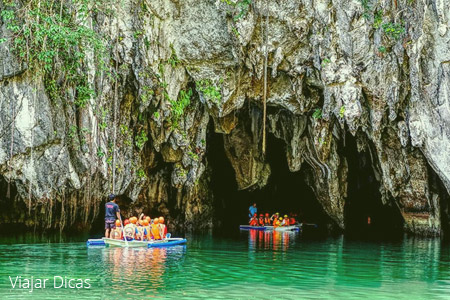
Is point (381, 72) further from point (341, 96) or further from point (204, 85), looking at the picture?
point (204, 85)

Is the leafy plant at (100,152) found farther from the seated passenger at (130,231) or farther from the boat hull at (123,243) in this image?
the boat hull at (123,243)

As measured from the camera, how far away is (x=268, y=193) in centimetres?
2941

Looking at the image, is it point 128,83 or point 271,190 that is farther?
point 271,190

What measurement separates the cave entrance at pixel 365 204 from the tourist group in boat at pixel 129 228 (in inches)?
362

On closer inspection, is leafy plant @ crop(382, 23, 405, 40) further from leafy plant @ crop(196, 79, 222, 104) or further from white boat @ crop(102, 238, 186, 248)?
white boat @ crop(102, 238, 186, 248)

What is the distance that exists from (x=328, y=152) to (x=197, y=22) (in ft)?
21.9

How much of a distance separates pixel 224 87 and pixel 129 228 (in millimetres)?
5817

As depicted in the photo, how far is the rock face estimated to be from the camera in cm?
1609

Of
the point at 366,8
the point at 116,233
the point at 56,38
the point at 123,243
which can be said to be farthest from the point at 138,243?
the point at 366,8

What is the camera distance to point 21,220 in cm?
2195

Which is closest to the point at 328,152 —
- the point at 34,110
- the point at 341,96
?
the point at 341,96

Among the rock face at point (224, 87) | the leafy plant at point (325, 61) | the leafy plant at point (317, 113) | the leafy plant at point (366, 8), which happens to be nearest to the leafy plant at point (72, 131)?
the rock face at point (224, 87)

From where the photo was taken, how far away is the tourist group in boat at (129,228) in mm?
14633

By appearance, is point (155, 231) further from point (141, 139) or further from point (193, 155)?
point (193, 155)
